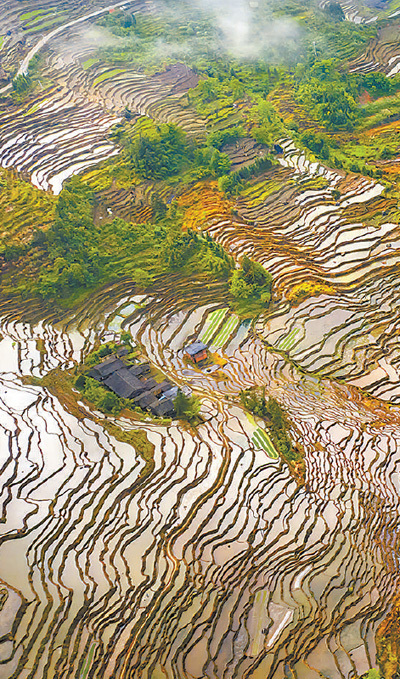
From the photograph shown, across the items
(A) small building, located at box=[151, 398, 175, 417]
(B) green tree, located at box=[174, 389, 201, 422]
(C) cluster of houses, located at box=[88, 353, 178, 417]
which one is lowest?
(B) green tree, located at box=[174, 389, 201, 422]

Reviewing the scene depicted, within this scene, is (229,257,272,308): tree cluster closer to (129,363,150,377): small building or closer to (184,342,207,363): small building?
(184,342,207,363): small building

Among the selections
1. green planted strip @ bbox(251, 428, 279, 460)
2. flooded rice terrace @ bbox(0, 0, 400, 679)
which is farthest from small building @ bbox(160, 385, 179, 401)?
green planted strip @ bbox(251, 428, 279, 460)

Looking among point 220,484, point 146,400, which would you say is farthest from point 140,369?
point 220,484

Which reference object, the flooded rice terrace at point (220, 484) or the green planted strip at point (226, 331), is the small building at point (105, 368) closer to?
the flooded rice terrace at point (220, 484)

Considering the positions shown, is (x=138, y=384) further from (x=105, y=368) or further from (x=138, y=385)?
(x=105, y=368)

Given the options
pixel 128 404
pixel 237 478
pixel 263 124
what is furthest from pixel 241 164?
pixel 237 478
